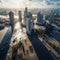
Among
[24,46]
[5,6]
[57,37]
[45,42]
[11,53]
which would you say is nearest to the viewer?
[11,53]

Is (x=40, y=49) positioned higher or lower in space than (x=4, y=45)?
higher

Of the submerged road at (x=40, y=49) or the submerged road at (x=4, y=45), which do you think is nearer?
the submerged road at (x=40, y=49)

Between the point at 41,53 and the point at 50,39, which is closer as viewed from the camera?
the point at 41,53

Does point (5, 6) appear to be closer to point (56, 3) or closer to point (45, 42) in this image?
point (56, 3)

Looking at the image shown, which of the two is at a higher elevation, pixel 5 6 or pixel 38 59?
pixel 5 6

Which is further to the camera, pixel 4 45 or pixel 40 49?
pixel 4 45

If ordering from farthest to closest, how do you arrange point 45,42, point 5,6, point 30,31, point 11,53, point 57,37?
1. point 5,6
2. point 30,31
3. point 57,37
4. point 45,42
5. point 11,53

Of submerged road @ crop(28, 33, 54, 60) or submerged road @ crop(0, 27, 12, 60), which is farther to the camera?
submerged road @ crop(0, 27, 12, 60)

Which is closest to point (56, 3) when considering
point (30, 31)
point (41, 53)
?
point (30, 31)
